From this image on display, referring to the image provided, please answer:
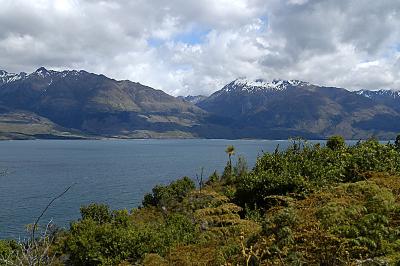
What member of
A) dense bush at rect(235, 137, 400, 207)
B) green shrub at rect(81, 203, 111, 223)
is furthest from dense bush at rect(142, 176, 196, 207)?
dense bush at rect(235, 137, 400, 207)

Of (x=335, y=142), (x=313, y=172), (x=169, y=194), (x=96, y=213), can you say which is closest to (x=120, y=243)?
(x=313, y=172)

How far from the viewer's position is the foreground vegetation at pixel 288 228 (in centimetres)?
830

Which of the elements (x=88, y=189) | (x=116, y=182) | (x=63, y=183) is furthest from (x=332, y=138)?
(x=63, y=183)

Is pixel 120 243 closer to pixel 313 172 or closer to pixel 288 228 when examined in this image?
pixel 313 172

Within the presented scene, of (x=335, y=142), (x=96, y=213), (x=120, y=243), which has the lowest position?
(x=96, y=213)

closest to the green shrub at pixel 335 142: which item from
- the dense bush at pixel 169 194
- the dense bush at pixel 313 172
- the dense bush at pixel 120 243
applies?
the dense bush at pixel 313 172

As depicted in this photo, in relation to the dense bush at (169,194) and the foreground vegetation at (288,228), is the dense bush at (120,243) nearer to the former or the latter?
the foreground vegetation at (288,228)

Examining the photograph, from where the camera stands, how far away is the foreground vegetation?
27.2 feet

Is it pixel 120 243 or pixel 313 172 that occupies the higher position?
pixel 313 172

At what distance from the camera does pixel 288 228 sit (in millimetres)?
8766

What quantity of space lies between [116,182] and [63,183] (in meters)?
14.9

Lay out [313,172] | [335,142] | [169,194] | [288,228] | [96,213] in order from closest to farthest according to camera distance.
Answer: [288,228]
[313,172]
[335,142]
[96,213]
[169,194]

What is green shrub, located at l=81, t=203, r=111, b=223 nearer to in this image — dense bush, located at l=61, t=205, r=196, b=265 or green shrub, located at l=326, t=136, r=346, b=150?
dense bush, located at l=61, t=205, r=196, b=265

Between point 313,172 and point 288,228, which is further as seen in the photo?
point 313,172
